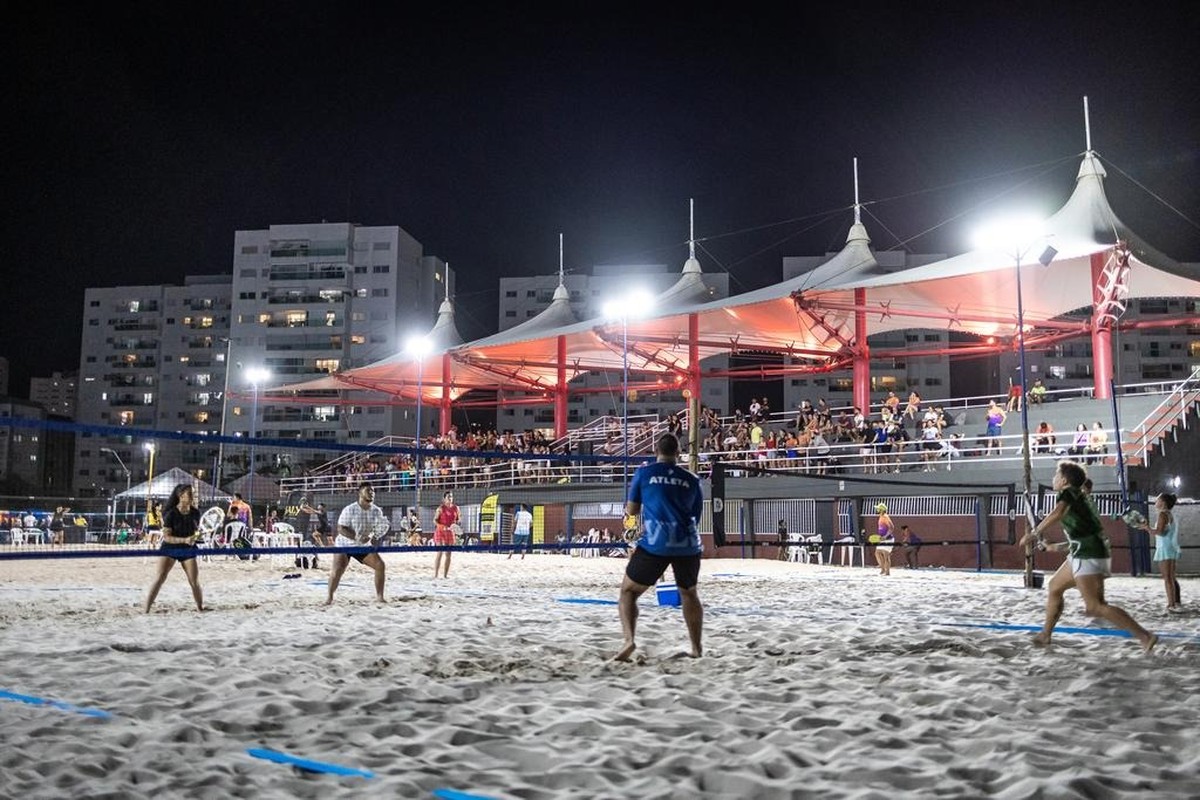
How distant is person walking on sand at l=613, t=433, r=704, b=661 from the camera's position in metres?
6.73

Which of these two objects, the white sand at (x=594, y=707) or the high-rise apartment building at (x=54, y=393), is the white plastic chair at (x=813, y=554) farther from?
the high-rise apartment building at (x=54, y=393)

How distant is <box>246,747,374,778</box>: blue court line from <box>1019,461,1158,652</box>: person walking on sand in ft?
17.2

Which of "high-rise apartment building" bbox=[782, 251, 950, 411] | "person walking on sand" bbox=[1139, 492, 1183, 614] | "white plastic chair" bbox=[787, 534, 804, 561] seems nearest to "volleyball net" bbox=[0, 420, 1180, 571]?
"white plastic chair" bbox=[787, 534, 804, 561]

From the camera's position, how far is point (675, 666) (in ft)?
20.7

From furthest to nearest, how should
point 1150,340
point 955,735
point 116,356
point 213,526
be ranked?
point 116,356
point 1150,340
point 213,526
point 955,735

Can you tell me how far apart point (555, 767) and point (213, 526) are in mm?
19474

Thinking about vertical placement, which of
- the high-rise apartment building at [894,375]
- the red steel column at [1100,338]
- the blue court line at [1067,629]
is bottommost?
the blue court line at [1067,629]

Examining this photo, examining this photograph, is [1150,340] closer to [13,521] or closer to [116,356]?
[13,521]

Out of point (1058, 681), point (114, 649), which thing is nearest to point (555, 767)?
point (1058, 681)

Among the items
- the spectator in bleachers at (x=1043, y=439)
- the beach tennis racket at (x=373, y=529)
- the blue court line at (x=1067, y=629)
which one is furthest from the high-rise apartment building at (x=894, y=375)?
the blue court line at (x=1067, y=629)

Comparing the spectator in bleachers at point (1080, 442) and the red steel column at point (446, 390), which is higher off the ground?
the red steel column at point (446, 390)

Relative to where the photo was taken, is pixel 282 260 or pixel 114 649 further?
pixel 282 260

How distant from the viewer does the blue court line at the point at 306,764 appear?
384 centimetres

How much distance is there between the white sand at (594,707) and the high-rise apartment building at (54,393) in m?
171
